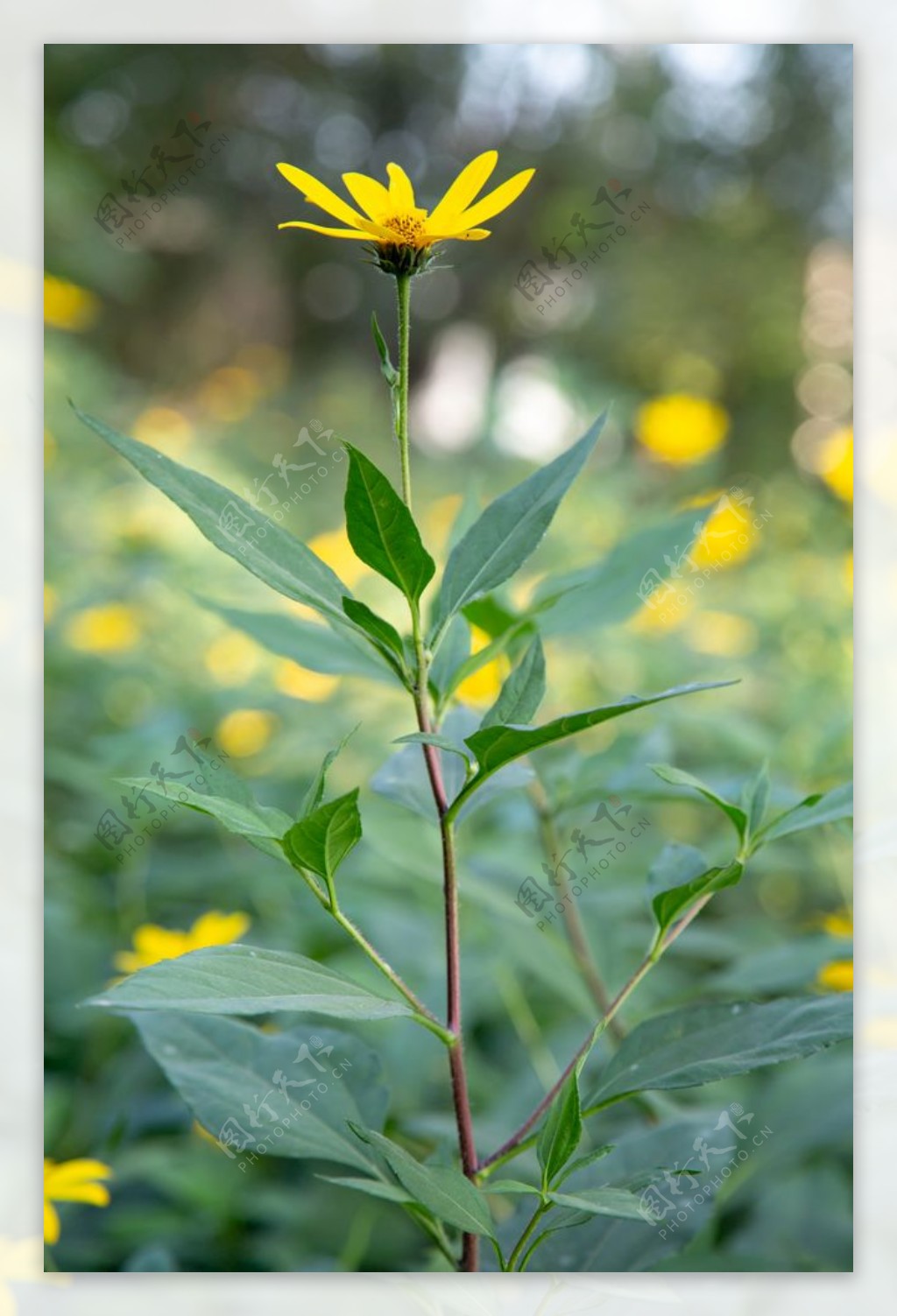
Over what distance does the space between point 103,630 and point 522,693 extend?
88 centimetres

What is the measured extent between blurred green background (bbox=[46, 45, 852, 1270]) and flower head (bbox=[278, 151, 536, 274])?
0.46 ft

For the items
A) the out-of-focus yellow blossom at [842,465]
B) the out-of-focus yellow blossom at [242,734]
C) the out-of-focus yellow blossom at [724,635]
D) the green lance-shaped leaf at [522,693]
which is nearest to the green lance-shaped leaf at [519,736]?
the green lance-shaped leaf at [522,693]

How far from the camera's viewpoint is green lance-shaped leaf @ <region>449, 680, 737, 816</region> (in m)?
0.33

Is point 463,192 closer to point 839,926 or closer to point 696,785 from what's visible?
point 696,785

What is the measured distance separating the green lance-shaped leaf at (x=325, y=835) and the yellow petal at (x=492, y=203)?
19cm

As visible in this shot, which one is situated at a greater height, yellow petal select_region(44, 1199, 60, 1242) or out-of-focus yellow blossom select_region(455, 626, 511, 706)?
out-of-focus yellow blossom select_region(455, 626, 511, 706)

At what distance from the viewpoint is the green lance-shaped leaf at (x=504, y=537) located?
39 centimetres

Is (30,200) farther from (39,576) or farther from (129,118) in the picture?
(129,118)

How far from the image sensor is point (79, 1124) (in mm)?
795

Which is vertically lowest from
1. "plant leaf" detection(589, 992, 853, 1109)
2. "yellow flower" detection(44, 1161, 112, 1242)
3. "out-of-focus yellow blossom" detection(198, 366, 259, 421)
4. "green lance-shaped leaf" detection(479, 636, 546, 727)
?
"yellow flower" detection(44, 1161, 112, 1242)

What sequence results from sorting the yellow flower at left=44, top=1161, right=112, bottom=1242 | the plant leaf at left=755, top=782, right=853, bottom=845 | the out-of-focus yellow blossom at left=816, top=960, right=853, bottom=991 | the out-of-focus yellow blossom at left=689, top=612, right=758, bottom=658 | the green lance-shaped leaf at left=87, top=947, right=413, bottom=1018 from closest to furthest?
the green lance-shaped leaf at left=87, top=947, right=413, bottom=1018, the plant leaf at left=755, top=782, right=853, bottom=845, the yellow flower at left=44, top=1161, right=112, bottom=1242, the out-of-focus yellow blossom at left=816, top=960, right=853, bottom=991, the out-of-focus yellow blossom at left=689, top=612, right=758, bottom=658

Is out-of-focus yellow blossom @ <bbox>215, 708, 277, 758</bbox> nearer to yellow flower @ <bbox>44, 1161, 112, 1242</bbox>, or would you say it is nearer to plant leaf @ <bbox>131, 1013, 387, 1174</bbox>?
yellow flower @ <bbox>44, 1161, 112, 1242</bbox>

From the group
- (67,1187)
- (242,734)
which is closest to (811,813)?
(67,1187)

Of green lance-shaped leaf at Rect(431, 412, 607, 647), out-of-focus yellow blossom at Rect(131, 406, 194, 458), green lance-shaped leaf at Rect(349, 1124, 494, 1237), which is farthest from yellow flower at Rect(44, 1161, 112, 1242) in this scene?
out-of-focus yellow blossom at Rect(131, 406, 194, 458)
